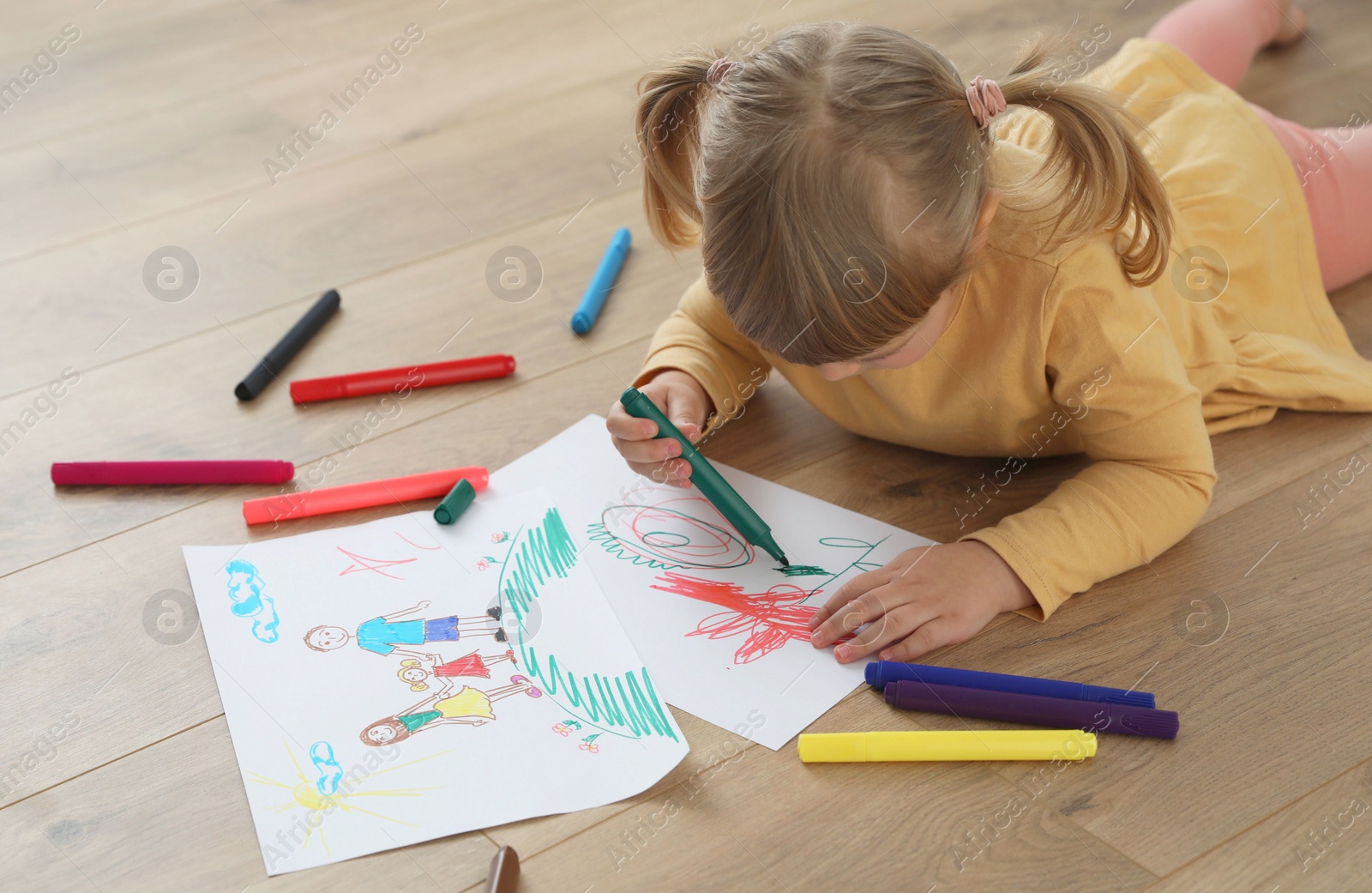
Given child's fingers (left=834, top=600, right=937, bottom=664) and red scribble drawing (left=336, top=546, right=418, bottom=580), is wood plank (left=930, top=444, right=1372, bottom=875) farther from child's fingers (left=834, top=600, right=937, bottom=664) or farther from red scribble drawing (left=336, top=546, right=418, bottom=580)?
red scribble drawing (left=336, top=546, right=418, bottom=580)

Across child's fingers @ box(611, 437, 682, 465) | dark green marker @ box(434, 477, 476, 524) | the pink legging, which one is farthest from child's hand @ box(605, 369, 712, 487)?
the pink legging

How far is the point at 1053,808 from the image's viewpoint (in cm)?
62

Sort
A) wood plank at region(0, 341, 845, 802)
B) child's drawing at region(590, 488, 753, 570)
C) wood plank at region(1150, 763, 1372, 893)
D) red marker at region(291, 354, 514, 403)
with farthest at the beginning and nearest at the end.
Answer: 1. red marker at region(291, 354, 514, 403)
2. child's drawing at region(590, 488, 753, 570)
3. wood plank at region(0, 341, 845, 802)
4. wood plank at region(1150, 763, 1372, 893)

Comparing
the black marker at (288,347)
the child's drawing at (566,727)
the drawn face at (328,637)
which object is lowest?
the child's drawing at (566,727)

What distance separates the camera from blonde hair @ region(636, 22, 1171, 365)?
593mm

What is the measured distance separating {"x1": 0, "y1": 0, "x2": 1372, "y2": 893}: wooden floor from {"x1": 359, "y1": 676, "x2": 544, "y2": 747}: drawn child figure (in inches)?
3.1

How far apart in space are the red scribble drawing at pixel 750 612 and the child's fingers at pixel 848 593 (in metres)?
0.01

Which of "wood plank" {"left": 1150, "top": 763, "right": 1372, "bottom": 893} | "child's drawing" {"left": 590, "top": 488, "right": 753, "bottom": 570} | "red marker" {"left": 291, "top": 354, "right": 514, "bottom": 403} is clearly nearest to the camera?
"wood plank" {"left": 1150, "top": 763, "right": 1372, "bottom": 893}

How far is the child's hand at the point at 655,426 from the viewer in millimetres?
797

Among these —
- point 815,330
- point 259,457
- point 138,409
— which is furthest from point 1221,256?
point 138,409

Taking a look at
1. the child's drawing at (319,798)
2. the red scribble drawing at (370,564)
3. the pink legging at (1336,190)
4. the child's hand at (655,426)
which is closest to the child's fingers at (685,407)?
the child's hand at (655,426)

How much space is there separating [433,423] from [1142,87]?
0.71m

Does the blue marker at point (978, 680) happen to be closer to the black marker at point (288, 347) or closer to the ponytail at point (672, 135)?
the ponytail at point (672, 135)

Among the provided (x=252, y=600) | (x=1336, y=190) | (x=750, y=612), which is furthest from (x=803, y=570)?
(x=1336, y=190)
